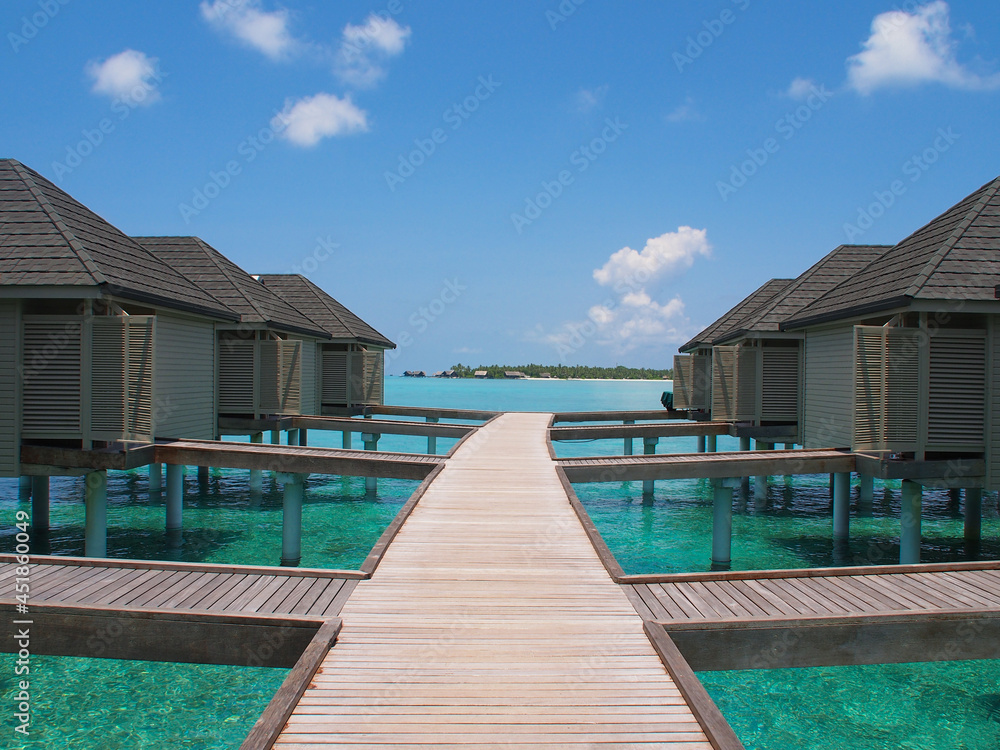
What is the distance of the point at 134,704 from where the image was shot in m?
7.08

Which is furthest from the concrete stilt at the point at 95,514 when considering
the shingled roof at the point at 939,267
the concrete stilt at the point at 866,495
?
the concrete stilt at the point at 866,495

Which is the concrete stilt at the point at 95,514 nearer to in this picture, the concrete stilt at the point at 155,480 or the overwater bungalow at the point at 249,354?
the overwater bungalow at the point at 249,354

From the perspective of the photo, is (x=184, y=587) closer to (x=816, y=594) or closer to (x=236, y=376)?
(x=816, y=594)

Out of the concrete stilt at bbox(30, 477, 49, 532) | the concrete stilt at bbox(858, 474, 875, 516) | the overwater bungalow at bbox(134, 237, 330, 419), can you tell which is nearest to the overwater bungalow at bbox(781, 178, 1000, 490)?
the concrete stilt at bbox(858, 474, 875, 516)

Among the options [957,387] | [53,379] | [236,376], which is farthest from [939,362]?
[236,376]

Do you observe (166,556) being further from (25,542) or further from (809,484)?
(809,484)

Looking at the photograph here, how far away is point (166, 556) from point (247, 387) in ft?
15.4

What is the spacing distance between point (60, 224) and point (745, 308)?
18.3m

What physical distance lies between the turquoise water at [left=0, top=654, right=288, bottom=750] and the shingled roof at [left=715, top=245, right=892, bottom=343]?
1274 cm

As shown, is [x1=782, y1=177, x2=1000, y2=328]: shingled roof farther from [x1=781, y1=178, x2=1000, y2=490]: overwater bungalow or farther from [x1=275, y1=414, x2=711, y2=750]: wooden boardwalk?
[x1=275, y1=414, x2=711, y2=750]: wooden boardwalk

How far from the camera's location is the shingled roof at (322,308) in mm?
22188

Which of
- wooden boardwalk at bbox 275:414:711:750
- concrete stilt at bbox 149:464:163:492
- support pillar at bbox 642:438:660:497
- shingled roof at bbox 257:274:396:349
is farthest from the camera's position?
shingled roof at bbox 257:274:396:349

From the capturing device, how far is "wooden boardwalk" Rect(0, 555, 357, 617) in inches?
213

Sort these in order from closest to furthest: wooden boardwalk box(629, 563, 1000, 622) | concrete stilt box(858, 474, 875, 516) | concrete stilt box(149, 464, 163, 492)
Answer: wooden boardwalk box(629, 563, 1000, 622)
concrete stilt box(149, 464, 163, 492)
concrete stilt box(858, 474, 875, 516)
